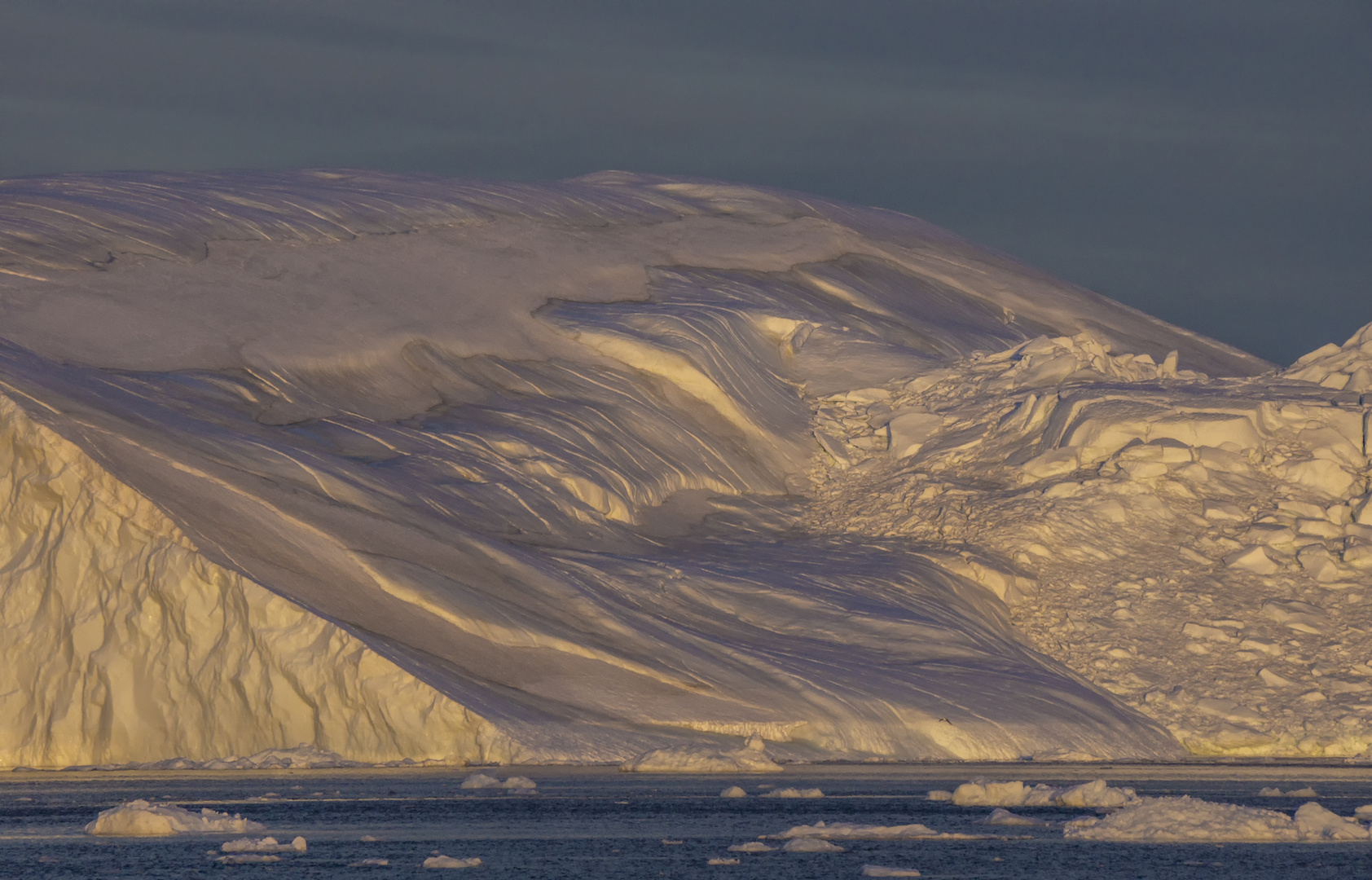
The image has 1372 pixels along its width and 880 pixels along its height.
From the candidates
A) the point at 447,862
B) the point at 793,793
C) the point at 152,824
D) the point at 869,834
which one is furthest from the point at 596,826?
the point at 152,824

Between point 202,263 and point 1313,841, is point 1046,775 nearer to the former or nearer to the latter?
point 1313,841

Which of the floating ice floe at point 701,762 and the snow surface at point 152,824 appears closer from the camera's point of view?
the snow surface at point 152,824

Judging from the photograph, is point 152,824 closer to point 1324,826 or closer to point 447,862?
point 447,862

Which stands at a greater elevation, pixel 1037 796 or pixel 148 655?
pixel 148 655

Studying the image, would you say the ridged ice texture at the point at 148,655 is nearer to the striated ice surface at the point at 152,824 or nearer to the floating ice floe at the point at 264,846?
the striated ice surface at the point at 152,824

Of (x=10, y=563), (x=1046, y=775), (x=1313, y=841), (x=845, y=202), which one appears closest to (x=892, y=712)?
(x=1046, y=775)

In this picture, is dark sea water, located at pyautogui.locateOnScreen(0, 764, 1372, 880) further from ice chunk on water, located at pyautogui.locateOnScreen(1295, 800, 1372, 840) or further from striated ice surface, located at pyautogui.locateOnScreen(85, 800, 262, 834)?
ice chunk on water, located at pyautogui.locateOnScreen(1295, 800, 1372, 840)

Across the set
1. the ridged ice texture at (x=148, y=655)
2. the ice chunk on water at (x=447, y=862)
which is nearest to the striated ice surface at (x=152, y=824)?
the ice chunk on water at (x=447, y=862)
